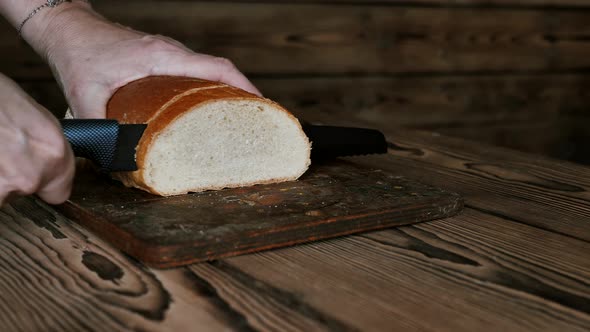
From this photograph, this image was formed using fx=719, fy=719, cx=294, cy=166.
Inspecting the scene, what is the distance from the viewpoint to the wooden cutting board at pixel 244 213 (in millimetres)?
903

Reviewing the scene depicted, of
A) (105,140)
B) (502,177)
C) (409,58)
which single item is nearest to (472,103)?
(409,58)

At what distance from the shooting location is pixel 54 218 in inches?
42.3

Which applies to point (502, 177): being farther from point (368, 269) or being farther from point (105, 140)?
point (105, 140)

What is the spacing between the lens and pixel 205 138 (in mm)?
1234

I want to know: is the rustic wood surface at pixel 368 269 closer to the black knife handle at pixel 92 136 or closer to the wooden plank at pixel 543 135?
the black knife handle at pixel 92 136

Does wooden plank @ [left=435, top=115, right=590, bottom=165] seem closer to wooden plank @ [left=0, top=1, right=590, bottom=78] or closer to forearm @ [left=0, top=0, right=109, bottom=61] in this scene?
Result: wooden plank @ [left=0, top=1, right=590, bottom=78]

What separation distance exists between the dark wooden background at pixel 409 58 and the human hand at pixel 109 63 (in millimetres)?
1047

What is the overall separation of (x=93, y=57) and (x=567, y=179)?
0.95 metres

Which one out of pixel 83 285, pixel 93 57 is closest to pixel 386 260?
pixel 83 285

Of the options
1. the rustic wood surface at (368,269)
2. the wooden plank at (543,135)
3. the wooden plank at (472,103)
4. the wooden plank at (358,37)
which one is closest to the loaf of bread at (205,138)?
the rustic wood surface at (368,269)

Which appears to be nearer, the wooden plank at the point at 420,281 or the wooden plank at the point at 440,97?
the wooden plank at the point at 420,281

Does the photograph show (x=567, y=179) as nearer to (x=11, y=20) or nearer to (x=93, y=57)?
(x=93, y=57)

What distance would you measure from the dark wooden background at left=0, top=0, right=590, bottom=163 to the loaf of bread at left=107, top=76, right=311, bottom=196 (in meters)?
1.33

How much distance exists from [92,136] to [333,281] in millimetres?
524
